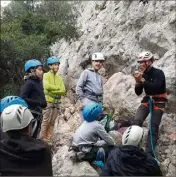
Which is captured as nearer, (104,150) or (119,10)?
(104,150)

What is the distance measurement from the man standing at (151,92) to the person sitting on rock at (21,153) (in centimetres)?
395

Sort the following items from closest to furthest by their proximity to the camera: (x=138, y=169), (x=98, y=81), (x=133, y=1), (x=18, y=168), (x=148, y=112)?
(x=18, y=168)
(x=138, y=169)
(x=148, y=112)
(x=98, y=81)
(x=133, y=1)

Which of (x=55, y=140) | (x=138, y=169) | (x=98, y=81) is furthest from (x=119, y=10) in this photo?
(x=138, y=169)

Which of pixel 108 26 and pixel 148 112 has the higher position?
pixel 108 26

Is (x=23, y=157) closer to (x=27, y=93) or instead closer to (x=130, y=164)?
(x=130, y=164)

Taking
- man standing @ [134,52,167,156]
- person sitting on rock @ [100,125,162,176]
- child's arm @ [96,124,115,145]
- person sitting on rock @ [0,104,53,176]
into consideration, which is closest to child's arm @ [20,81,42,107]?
child's arm @ [96,124,115,145]

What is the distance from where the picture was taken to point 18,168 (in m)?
3.45

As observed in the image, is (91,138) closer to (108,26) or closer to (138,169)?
(138,169)

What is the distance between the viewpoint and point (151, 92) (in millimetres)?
7344

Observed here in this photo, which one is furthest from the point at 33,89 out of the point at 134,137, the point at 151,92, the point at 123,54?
the point at 123,54

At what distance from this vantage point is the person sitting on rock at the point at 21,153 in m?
3.42

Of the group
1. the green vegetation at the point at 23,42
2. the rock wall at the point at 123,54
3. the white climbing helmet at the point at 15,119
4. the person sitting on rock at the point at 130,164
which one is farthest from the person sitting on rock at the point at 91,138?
the green vegetation at the point at 23,42

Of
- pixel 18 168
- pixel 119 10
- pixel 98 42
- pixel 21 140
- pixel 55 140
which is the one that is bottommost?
pixel 55 140

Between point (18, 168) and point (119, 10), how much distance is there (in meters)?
9.75
